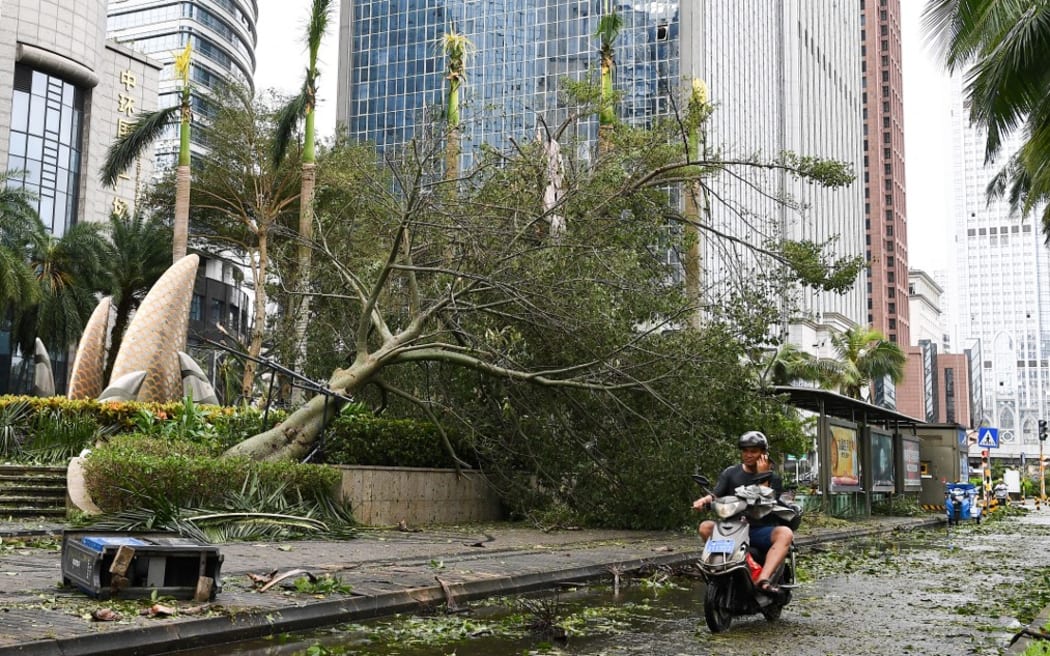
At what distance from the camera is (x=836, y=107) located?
115875 mm

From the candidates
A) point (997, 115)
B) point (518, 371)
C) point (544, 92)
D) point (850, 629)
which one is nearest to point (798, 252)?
point (997, 115)

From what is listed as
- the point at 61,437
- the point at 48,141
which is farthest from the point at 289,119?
the point at 48,141

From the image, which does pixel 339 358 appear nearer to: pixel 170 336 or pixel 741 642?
pixel 170 336

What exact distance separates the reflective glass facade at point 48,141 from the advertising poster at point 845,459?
4844 centimetres

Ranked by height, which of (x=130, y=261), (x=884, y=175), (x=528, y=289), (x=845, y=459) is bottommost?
(x=845, y=459)

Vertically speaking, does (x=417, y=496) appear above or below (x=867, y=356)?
below

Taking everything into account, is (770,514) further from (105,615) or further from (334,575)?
(105,615)

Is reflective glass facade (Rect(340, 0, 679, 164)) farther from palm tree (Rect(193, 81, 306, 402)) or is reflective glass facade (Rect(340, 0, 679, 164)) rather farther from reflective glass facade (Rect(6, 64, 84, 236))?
palm tree (Rect(193, 81, 306, 402))

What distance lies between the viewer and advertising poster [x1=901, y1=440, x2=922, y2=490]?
32844 mm

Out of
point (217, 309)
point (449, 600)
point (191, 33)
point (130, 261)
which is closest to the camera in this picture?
point (449, 600)

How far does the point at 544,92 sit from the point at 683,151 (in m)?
58.7

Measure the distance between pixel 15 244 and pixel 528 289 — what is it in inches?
1258

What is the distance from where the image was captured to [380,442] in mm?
18047

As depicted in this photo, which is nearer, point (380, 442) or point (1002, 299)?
point (380, 442)
